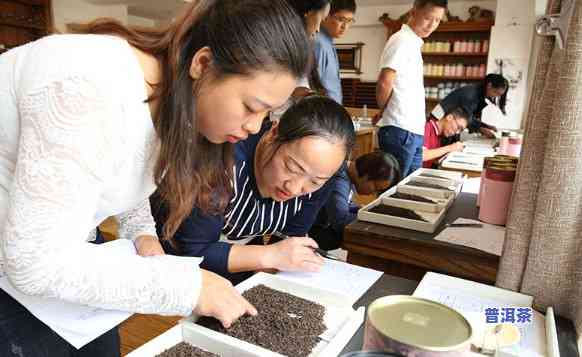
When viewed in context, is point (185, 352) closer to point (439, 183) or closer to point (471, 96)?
point (439, 183)

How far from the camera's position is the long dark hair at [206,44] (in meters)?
0.63

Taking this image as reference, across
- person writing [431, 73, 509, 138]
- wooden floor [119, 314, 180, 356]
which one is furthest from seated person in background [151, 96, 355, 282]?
person writing [431, 73, 509, 138]

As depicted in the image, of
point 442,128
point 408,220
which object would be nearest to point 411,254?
point 408,220

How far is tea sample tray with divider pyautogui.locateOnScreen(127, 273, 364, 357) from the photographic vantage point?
61cm

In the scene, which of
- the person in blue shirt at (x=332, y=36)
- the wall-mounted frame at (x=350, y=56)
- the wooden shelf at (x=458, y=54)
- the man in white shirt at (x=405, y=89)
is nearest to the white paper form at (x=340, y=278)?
the person in blue shirt at (x=332, y=36)

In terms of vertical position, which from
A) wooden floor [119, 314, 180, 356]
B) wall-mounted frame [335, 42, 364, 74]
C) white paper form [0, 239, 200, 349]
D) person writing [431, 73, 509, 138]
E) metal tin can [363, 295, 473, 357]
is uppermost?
wall-mounted frame [335, 42, 364, 74]

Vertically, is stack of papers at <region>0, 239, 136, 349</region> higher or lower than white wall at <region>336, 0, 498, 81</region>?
lower

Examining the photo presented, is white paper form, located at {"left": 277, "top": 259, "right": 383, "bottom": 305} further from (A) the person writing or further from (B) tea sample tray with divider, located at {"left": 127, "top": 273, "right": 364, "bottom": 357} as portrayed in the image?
(A) the person writing

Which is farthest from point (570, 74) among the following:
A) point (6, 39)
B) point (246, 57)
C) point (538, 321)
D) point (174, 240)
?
point (6, 39)

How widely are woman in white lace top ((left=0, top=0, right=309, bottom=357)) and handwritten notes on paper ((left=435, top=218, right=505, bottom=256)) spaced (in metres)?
0.58

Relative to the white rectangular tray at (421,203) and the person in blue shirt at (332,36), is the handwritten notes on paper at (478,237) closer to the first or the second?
the white rectangular tray at (421,203)

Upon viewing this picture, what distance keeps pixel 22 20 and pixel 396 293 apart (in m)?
5.85

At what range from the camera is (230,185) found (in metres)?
1.00

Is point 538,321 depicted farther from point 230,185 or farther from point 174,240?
point 174,240
